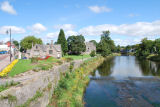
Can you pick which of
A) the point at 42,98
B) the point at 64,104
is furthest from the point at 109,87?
the point at 42,98

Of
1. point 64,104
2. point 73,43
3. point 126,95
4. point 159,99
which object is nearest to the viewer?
point 64,104

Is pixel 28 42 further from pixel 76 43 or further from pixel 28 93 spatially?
pixel 28 93

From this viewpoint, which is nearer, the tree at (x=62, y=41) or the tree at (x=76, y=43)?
the tree at (x=62, y=41)

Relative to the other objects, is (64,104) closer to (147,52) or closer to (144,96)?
(144,96)

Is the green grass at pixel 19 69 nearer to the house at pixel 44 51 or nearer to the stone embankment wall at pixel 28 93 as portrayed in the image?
the stone embankment wall at pixel 28 93

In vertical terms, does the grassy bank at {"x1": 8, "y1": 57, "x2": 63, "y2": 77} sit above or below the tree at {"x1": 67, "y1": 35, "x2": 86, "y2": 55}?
below

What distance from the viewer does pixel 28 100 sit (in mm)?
9805

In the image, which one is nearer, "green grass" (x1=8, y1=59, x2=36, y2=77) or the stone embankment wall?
the stone embankment wall

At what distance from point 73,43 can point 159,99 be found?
57282 millimetres

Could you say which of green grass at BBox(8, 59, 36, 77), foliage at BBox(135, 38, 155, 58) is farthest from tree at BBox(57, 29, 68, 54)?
foliage at BBox(135, 38, 155, 58)

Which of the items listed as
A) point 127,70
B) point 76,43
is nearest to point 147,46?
point 76,43

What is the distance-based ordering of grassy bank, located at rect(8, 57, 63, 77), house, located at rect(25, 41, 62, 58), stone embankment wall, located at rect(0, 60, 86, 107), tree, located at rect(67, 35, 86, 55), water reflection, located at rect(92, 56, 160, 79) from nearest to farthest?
stone embankment wall, located at rect(0, 60, 86, 107)
grassy bank, located at rect(8, 57, 63, 77)
water reflection, located at rect(92, 56, 160, 79)
house, located at rect(25, 41, 62, 58)
tree, located at rect(67, 35, 86, 55)

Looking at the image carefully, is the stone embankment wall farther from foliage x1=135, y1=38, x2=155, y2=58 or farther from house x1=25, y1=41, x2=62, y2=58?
foliage x1=135, y1=38, x2=155, y2=58

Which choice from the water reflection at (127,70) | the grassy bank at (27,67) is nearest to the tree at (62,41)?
the water reflection at (127,70)
